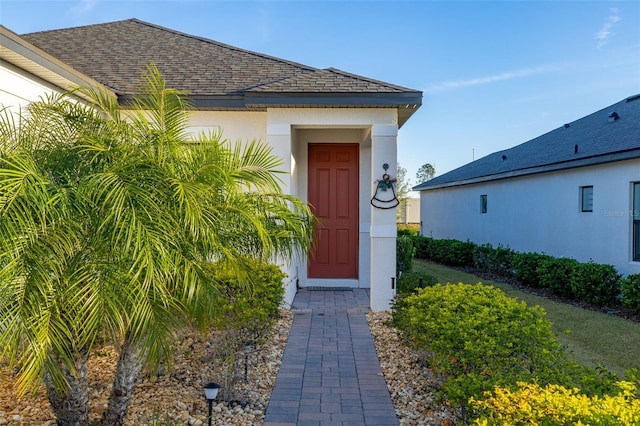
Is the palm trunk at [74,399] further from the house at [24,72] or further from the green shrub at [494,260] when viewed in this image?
the green shrub at [494,260]

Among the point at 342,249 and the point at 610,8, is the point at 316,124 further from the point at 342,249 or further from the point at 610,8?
the point at 610,8

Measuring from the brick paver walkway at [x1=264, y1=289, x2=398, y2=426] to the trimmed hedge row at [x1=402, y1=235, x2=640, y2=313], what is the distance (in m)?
4.29

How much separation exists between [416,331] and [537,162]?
1005 cm

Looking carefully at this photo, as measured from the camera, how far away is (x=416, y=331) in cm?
397

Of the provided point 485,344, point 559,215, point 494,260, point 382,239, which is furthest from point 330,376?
point 494,260

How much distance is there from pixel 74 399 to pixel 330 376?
241 centimetres

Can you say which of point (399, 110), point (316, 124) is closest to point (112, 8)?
point (316, 124)

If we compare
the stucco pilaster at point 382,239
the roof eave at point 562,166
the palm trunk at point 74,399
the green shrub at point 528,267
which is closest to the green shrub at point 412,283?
the stucco pilaster at point 382,239

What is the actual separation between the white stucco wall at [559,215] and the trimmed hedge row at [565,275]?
0.75m

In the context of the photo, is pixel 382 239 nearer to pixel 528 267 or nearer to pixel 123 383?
pixel 123 383

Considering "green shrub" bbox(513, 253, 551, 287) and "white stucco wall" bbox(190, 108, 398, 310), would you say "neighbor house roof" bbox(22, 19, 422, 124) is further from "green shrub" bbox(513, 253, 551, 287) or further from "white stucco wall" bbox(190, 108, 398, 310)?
"green shrub" bbox(513, 253, 551, 287)

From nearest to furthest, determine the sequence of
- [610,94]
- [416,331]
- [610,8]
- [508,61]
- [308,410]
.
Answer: [308,410] → [416,331] → [610,8] → [508,61] → [610,94]

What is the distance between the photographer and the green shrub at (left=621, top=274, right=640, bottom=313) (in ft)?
24.3

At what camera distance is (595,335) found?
6.41 m
